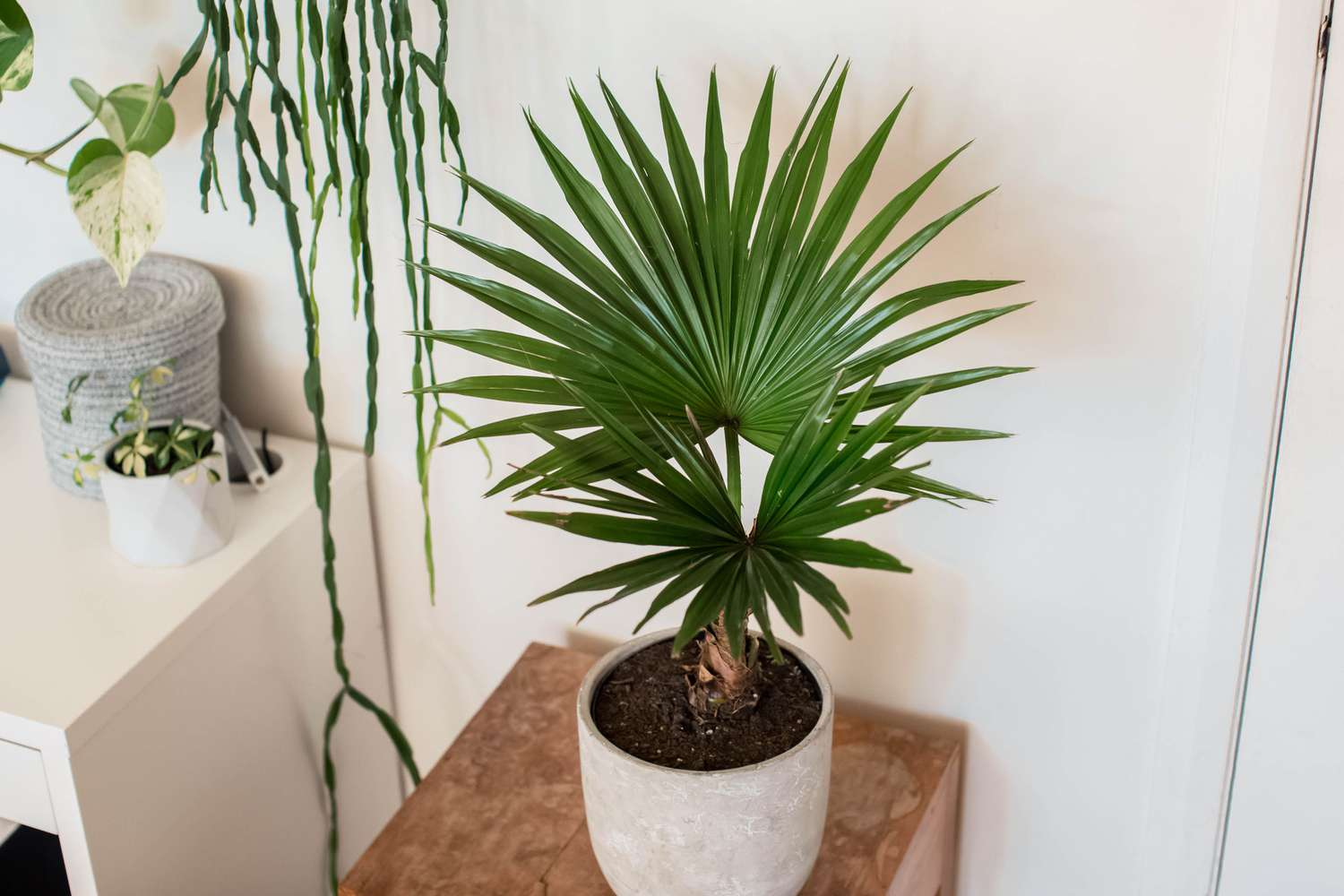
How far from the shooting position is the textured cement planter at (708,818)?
0.92 meters

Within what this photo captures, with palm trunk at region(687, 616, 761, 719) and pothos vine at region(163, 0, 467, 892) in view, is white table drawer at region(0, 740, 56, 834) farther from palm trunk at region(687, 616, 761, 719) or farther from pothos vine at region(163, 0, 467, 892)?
palm trunk at region(687, 616, 761, 719)

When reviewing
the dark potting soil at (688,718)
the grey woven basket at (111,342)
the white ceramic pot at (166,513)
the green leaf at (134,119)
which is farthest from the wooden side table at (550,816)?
the green leaf at (134,119)

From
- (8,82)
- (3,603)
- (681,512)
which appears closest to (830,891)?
(681,512)

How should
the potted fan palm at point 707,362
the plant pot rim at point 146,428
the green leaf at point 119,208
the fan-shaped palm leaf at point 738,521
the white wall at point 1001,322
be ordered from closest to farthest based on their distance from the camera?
the fan-shaped palm leaf at point 738,521, the potted fan palm at point 707,362, the white wall at point 1001,322, the green leaf at point 119,208, the plant pot rim at point 146,428

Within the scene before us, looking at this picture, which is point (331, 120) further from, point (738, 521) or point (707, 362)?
point (738, 521)

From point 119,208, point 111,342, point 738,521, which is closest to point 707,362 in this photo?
point 738,521

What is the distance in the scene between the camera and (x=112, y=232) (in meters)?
1.11

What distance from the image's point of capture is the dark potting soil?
96 cm

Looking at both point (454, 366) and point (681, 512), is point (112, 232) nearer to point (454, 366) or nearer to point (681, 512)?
point (454, 366)

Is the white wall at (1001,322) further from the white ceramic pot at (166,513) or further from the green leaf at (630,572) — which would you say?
the green leaf at (630,572)

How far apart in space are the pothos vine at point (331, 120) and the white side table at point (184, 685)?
6cm

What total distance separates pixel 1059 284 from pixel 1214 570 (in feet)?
0.95

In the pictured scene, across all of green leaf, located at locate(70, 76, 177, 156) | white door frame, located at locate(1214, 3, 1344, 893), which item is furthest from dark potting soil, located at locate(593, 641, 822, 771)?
green leaf, located at locate(70, 76, 177, 156)

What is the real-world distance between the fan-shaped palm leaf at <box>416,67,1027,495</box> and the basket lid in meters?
0.53
